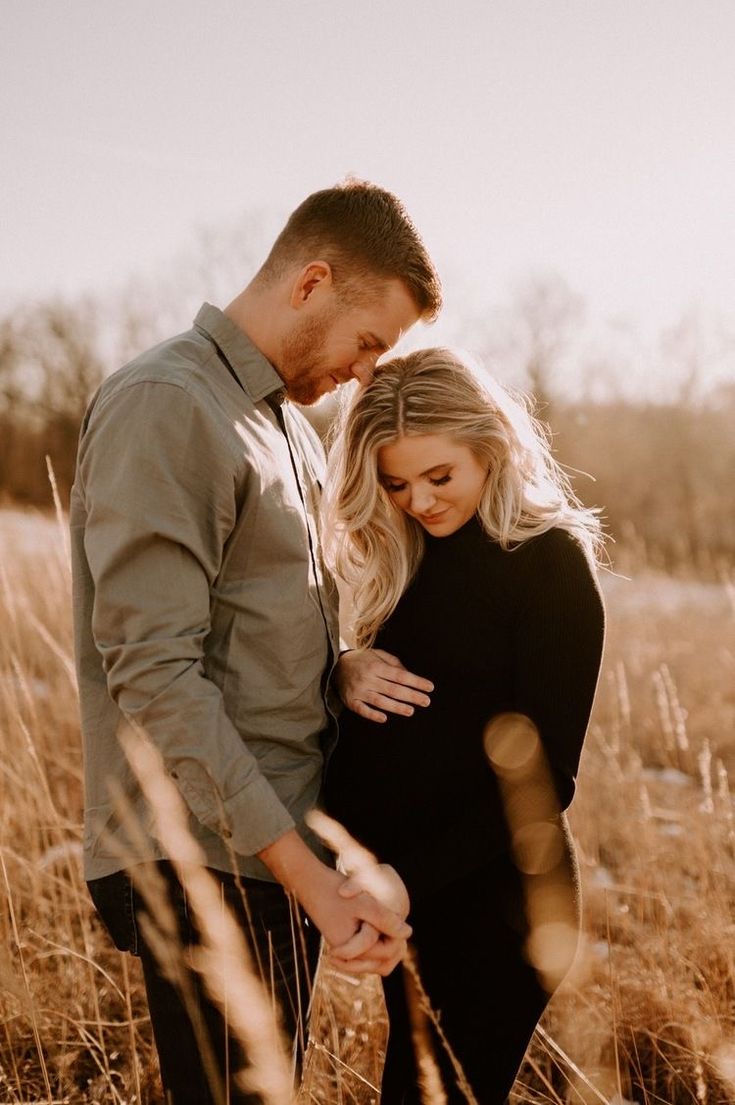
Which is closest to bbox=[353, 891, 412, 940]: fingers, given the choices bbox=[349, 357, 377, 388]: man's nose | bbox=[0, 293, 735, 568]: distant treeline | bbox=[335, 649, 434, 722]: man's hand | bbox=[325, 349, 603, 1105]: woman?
bbox=[325, 349, 603, 1105]: woman

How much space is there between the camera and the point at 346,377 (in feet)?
6.42

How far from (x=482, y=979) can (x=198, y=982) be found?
1.83 feet

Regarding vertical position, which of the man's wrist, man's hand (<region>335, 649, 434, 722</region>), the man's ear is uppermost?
the man's ear

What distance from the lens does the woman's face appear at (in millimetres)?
1880

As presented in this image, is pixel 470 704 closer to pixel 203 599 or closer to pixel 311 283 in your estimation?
pixel 203 599

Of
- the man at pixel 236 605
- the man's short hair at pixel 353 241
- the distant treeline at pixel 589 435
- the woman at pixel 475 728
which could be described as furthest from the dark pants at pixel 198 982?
the distant treeline at pixel 589 435

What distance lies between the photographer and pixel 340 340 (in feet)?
6.15

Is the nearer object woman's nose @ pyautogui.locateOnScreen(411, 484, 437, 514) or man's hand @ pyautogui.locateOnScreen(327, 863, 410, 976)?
A: man's hand @ pyautogui.locateOnScreen(327, 863, 410, 976)

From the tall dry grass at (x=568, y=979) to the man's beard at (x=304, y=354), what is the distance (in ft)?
3.34

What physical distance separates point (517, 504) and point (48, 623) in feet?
12.8

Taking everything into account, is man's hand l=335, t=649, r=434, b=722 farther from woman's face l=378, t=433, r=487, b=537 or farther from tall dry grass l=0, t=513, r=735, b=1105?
tall dry grass l=0, t=513, r=735, b=1105

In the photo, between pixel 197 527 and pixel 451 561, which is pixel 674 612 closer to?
pixel 451 561

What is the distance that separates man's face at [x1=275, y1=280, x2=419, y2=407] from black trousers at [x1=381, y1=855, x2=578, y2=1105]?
1.10 meters

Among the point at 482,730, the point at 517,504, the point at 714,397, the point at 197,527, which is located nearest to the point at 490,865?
the point at 482,730
